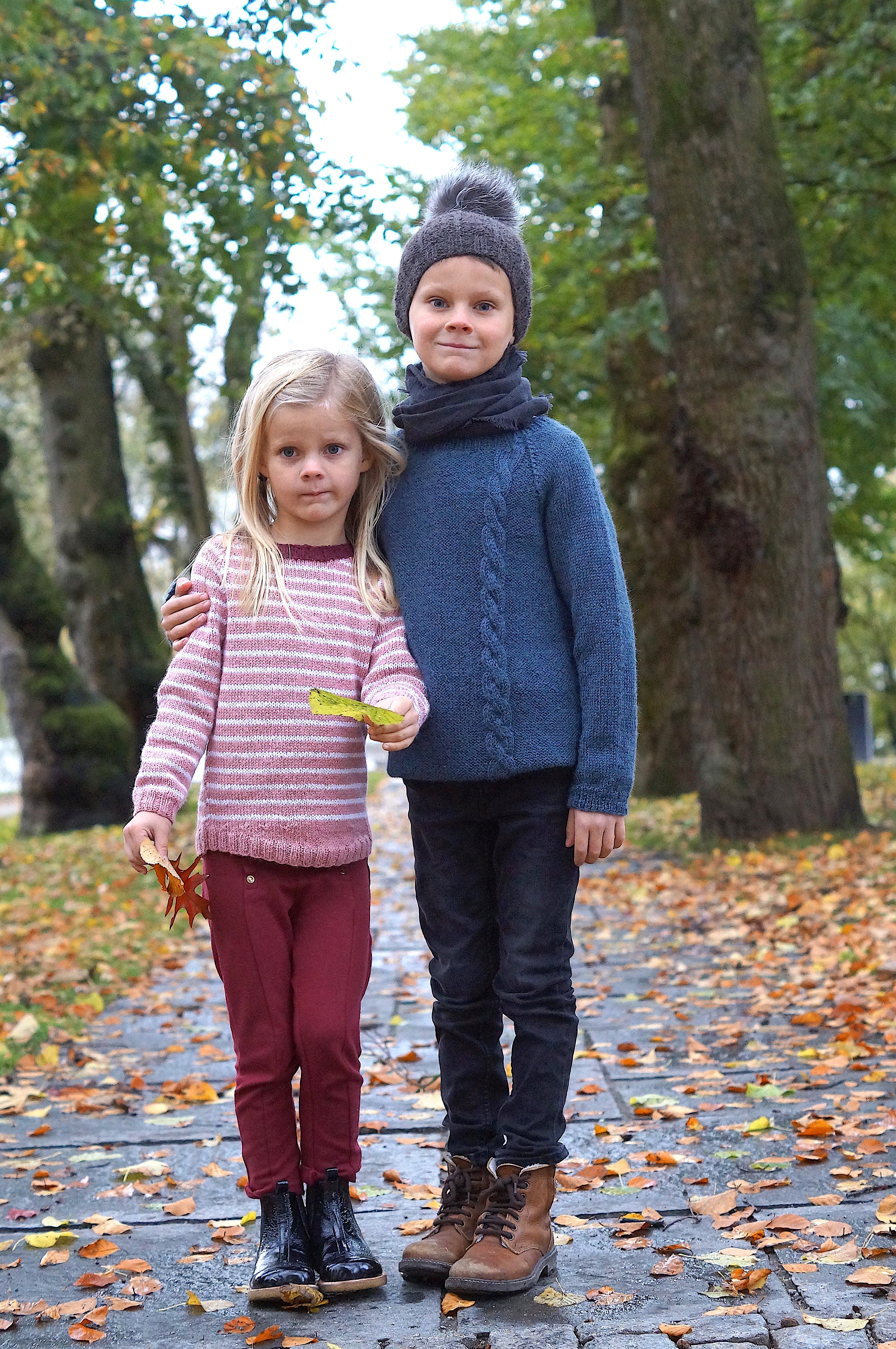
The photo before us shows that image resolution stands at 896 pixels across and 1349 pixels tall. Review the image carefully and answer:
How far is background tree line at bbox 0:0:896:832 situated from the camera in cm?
848

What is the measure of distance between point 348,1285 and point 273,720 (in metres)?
1.14

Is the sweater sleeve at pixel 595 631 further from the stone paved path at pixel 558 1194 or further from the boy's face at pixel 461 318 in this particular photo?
the stone paved path at pixel 558 1194

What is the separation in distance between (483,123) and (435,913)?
647 inches

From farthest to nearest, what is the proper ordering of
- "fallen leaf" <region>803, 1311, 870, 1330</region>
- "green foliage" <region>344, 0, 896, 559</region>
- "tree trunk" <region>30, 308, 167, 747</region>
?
1. "tree trunk" <region>30, 308, 167, 747</region>
2. "green foliage" <region>344, 0, 896, 559</region>
3. "fallen leaf" <region>803, 1311, 870, 1330</region>

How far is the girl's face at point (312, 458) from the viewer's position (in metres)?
3.00

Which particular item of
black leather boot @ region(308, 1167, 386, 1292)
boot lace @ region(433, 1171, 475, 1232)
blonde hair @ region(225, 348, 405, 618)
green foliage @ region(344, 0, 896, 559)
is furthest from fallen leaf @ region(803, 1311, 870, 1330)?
green foliage @ region(344, 0, 896, 559)

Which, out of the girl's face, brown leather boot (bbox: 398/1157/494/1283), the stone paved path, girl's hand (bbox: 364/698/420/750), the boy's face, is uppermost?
the boy's face

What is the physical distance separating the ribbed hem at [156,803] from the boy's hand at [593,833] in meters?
0.79

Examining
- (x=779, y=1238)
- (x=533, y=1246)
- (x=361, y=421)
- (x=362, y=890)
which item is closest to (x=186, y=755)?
(x=362, y=890)

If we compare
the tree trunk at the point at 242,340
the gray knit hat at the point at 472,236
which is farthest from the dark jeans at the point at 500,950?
the tree trunk at the point at 242,340

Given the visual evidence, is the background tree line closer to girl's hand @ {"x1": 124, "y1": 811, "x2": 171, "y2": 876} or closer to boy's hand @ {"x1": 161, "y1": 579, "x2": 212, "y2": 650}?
boy's hand @ {"x1": 161, "y1": 579, "x2": 212, "y2": 650}

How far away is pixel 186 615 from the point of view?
9.78 feet

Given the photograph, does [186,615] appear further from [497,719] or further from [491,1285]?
[491,1285]

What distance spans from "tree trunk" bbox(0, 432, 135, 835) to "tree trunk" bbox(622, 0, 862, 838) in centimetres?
739
